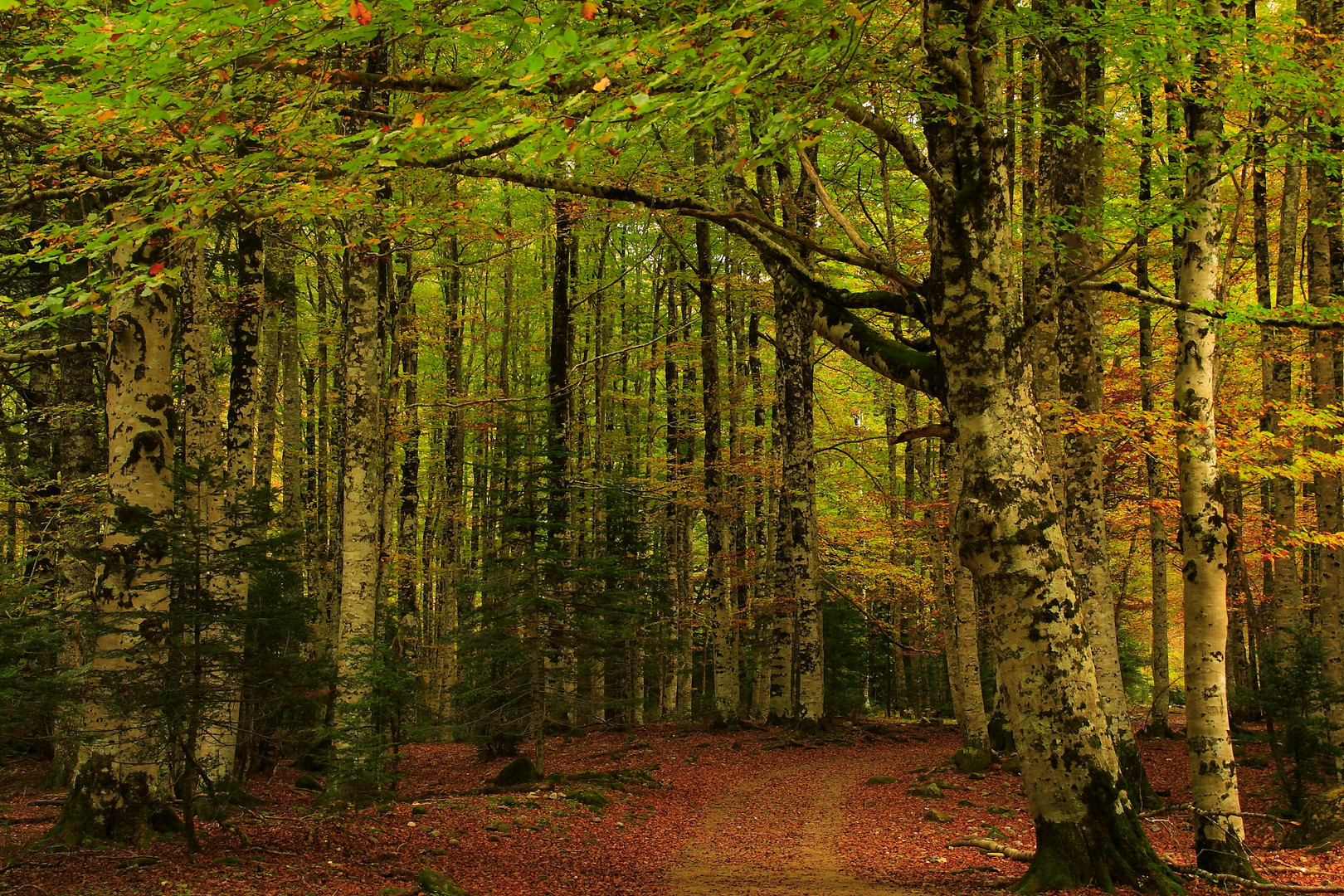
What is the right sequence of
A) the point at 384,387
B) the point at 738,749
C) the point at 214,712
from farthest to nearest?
the point at 384,387
the point at 738,749
the point at 214,712

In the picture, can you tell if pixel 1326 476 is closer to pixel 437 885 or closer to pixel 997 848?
pixel 997 848

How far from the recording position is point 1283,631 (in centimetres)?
1241

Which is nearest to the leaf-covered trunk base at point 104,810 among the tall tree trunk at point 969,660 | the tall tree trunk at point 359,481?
the tall tree trunk at point 359,481

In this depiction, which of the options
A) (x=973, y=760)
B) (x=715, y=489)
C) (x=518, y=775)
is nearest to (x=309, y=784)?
(x=518, y=775)

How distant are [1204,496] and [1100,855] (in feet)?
12.1

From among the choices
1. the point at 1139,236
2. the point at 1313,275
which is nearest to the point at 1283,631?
the point at 1313,275

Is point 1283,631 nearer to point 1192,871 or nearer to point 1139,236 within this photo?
point 1192,871

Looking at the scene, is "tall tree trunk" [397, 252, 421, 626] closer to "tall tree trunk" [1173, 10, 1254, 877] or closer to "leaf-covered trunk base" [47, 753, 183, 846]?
"leaf-covered trunk base" [47, 753, 183, 846]

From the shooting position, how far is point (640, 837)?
31.4 feet

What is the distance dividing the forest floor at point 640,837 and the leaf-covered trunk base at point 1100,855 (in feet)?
3.04

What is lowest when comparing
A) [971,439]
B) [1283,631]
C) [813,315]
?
[1283,631]

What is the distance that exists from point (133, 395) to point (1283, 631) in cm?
1547

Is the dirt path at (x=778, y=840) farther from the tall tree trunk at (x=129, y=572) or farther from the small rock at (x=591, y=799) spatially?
the tall tree trunk at (x=129, y=572)

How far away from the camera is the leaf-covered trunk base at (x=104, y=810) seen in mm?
6379
